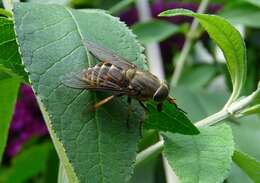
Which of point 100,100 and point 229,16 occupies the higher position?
point 100,100

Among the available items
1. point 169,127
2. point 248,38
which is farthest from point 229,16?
point 169,127

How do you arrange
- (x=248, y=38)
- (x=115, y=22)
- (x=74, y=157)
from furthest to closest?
(x=248, y=38) < (x=115, y=22) < (x=74, y=157)

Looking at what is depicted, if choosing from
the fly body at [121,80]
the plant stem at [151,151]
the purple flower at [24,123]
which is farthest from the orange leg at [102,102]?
the purple flower at [24,123]

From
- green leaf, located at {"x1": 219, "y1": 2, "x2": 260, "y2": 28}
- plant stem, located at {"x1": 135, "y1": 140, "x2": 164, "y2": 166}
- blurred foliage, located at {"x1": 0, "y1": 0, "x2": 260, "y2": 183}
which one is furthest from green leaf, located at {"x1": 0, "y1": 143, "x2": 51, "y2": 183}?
plant stem, located at {"x1": 135, "y1": 140, "x2": 164, "y2": 166}

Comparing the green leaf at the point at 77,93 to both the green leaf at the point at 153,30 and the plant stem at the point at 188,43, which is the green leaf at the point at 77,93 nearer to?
the green leaf at the point at 153,30

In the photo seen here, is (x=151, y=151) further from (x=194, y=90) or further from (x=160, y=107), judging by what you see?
(x=194, y=90)

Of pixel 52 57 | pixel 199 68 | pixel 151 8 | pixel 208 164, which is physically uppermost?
pixel 52 57

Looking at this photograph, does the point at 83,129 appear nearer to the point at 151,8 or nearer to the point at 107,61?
the point at 107,61
